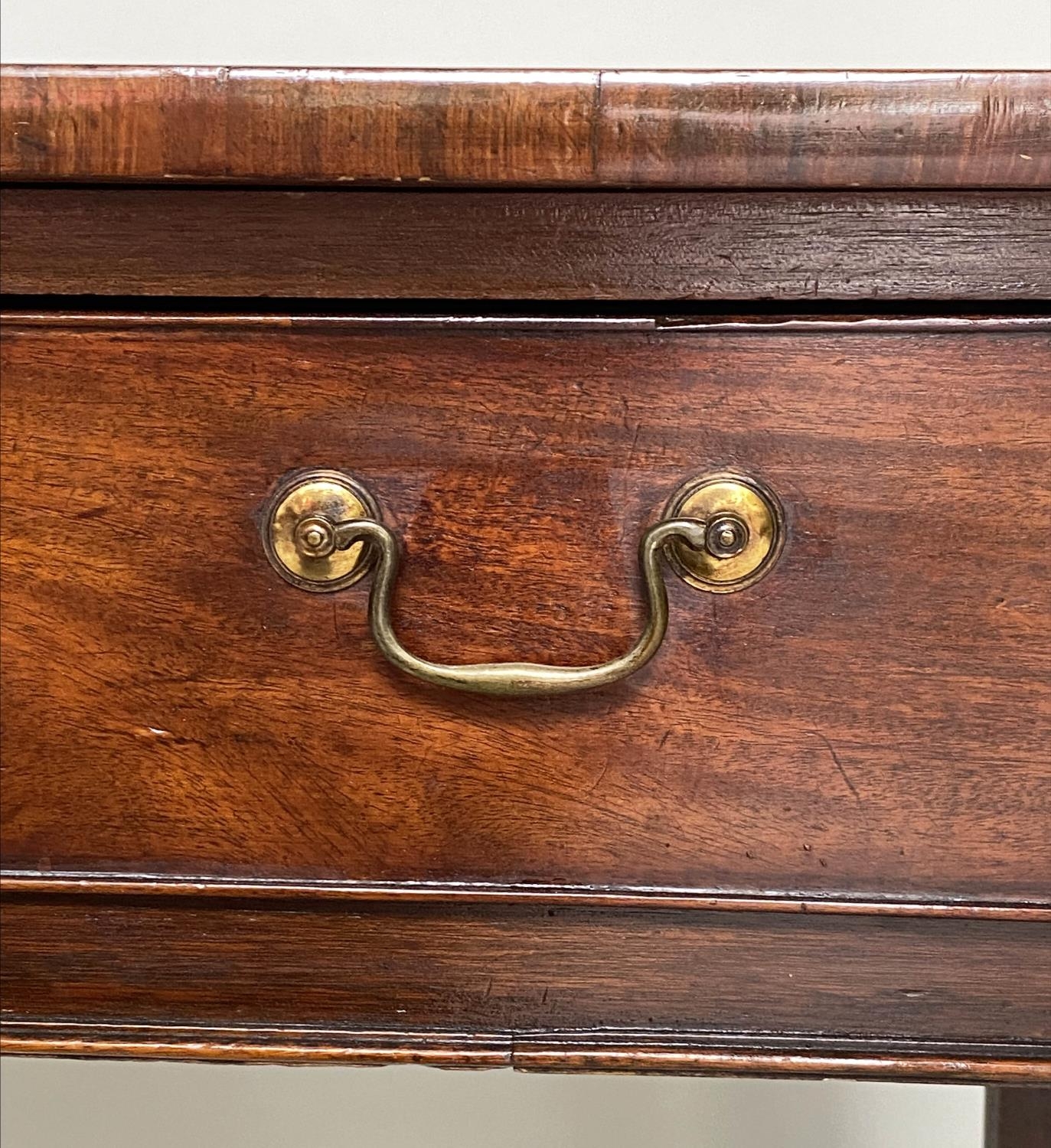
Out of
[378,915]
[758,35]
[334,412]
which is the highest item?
[758,35]

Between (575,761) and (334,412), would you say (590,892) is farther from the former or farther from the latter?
(334,412)

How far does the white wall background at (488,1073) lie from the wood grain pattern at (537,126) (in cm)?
52

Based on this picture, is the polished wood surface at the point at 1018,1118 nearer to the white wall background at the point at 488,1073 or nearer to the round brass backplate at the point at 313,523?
the white wall background at the point at 488,1073

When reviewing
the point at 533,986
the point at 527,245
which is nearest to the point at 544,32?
the point at 527,245

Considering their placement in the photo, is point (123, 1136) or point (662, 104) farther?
point (123, 1136)

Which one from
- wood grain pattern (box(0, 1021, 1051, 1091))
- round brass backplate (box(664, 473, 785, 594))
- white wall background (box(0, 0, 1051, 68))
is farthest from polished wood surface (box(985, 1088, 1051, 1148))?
white wall background (box(0, 0, 1051, 68))

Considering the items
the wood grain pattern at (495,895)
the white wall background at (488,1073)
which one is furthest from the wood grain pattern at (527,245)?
the white wall background at (488,1073)

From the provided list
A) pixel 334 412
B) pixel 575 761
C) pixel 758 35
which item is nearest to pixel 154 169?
pixel 334 412

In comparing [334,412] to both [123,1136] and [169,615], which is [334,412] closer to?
[169,615]

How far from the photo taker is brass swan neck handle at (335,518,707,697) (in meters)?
0.36

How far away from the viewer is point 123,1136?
853mm

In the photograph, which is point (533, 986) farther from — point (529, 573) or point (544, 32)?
point (544, 32)

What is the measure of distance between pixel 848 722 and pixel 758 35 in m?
0.68

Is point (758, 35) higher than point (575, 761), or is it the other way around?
point (758, 35)
